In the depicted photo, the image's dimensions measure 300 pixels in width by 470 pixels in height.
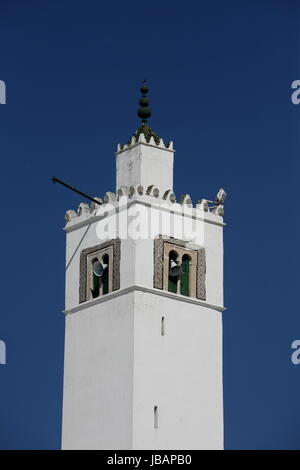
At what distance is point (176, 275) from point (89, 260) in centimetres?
188

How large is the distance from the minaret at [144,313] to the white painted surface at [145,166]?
20 millimetres

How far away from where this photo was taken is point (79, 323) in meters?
61.9

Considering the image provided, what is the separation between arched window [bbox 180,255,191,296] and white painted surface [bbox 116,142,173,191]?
1487 mm

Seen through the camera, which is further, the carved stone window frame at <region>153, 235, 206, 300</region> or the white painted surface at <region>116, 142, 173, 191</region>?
the white painted surface at <region>116, 142, 173, 191</region>

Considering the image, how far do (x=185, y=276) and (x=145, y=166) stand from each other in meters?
2.33

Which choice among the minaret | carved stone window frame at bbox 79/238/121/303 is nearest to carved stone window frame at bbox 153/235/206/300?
the minaret

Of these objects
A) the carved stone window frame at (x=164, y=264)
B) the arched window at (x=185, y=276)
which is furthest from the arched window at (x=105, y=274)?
the arched window at (x=185, y=276)

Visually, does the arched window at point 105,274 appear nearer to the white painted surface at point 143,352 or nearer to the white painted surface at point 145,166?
the white painted surface at point 143,352

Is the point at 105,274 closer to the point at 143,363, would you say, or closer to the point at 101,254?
the point at 101,254

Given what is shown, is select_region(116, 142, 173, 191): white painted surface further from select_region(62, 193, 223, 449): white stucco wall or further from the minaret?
select_region(62, 193, 223, 449): white stucco wall

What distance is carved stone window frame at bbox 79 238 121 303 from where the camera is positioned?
61125 mm

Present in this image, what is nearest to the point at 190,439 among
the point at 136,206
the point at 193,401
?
the point at 193,401

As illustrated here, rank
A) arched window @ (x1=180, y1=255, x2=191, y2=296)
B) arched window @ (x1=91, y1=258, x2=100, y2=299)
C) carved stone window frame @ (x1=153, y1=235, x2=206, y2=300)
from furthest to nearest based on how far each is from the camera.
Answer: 1. arched window @ (x1=91, y1=258, x2=100, y2=299)
2. arched window @ (x1=180, y1=255, x2=191, y2=296)
3. carved stone window frame @ (x1=153, y1=235, x2=206, y2=300)
